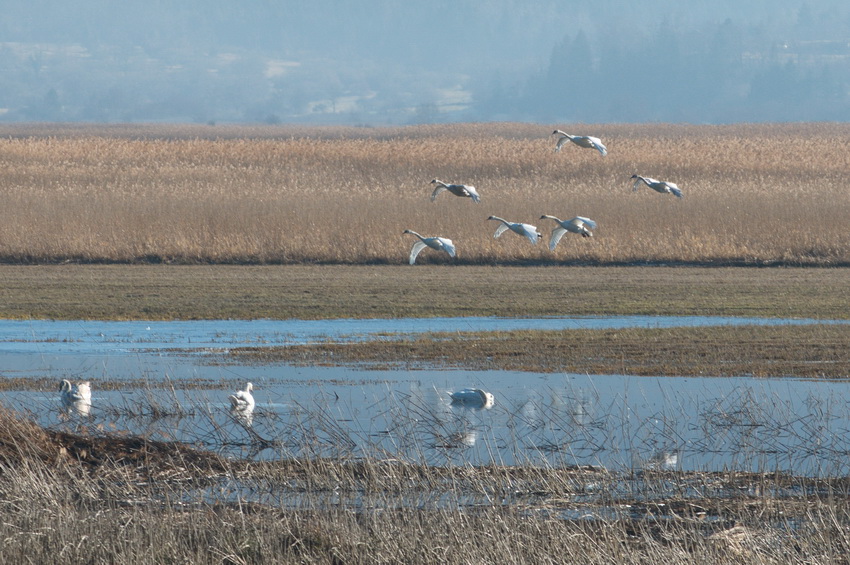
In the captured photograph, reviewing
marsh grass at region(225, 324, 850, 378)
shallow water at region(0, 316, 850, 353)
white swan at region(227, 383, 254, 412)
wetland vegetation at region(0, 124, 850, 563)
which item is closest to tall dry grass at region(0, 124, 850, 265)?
wetland vegetation at region(0, 124, 850, 563)

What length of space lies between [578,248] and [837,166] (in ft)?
79.7

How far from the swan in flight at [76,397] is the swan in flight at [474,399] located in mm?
3410

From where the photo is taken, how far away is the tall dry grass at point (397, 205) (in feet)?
102

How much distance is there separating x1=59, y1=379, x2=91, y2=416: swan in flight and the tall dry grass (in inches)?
728

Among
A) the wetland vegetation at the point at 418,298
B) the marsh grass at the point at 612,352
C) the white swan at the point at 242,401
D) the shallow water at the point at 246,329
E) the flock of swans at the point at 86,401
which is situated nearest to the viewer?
the wetland vegetation at the point at 418,298

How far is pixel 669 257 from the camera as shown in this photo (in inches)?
1224

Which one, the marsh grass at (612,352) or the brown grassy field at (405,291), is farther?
the brown grassy field at (405,291)

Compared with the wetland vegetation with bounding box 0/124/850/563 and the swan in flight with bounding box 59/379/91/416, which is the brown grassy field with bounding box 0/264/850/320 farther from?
the swan in flight with bounding box 59/379/91/416

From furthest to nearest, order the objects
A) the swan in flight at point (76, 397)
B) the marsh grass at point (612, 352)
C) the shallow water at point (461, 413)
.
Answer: the marsh grass at point (612, 352)
the swan in flight at point (76, 397)
the shallow water at point (461, 413)

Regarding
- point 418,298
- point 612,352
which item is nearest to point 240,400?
point 612,352

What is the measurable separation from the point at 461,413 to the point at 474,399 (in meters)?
0.41

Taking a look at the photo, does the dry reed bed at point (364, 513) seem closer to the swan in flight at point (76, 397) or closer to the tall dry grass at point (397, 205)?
the swan in flight at point (76, 397)

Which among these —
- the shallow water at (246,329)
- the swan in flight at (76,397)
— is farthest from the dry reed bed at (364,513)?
the shallow water at (246,329)

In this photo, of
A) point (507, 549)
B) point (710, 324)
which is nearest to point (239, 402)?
point (507, 549)
